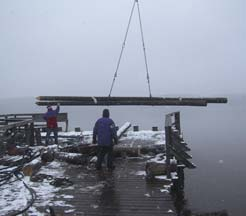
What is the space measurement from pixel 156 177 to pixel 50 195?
2.99 metres

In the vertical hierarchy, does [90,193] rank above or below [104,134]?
below

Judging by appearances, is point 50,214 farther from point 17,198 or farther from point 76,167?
point 76,167

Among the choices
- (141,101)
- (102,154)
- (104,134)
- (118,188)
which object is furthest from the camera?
(141,101)

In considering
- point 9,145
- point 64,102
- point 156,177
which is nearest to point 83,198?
point 156,177

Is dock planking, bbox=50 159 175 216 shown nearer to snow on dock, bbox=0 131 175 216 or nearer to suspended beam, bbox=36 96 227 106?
snow on dock, bbox=0 131 175 216

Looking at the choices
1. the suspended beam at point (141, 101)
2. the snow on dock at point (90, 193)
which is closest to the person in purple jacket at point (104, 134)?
the snow on dock at point (90, 193)

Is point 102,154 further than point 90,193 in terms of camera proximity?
Yes

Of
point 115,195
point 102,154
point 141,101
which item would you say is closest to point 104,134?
point 102,154

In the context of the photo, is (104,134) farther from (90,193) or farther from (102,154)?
(90,193)

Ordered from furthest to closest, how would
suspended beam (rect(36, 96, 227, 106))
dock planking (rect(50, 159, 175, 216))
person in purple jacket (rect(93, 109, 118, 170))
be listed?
1. suspended beam (rect(36, 96, 227, 106))
2. person in purple jacket (rect(93, 109, 118, 170))
3. dock planking (rect(50, 159, 175, 216))

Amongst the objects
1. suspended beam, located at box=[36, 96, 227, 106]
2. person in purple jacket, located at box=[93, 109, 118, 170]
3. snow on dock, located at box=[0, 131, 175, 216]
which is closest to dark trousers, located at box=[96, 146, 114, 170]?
person in purple jacket, located at box=[93, 109, 118, 170]

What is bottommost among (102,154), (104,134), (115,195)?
(115,195)

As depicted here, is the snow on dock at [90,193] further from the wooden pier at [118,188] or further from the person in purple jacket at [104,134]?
the person in purple jacket at [104,134]

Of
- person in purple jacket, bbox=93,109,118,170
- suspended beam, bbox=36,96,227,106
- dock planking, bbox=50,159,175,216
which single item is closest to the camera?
dock planking, bbox=50,159,175,216
